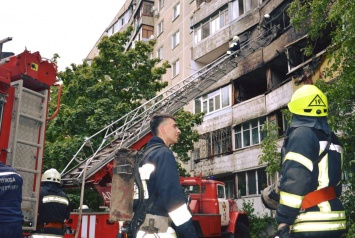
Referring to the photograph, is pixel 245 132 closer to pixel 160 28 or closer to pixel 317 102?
pixel 160 28

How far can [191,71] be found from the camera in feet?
88.5

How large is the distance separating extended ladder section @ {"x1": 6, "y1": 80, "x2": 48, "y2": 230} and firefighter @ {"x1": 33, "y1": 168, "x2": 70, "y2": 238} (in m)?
0.60

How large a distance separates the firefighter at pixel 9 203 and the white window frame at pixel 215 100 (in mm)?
19163

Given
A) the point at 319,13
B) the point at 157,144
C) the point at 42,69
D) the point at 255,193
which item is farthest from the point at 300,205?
the point at 255,193

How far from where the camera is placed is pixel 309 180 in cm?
323

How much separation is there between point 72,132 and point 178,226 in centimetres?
1420

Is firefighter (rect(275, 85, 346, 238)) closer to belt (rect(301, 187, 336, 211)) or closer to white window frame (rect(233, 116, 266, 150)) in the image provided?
belt (rect(301, 187, 336, 211))

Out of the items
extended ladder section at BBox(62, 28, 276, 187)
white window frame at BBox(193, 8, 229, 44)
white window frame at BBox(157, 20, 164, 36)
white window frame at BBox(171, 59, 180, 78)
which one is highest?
white window frame at BBox(157, 20, 164, 36)

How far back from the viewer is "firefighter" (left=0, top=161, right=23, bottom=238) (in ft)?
13.0

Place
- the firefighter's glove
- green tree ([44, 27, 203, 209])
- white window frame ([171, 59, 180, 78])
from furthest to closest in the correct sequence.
→ white window frame ([171, 59, 180, 78]) → green tree ([44, 27, 203, 209]) → the firefighter's glove

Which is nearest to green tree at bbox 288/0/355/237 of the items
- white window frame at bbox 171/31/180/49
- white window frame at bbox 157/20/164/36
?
white window frame at bbox 171/31/180/49

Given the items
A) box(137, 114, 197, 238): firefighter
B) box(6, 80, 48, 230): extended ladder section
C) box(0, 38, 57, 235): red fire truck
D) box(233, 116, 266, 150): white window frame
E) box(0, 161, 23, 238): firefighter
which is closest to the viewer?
box(137, 114, 197, 238): firefighter

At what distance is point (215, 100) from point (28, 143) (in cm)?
1864

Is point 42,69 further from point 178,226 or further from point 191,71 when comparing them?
point 191,71
